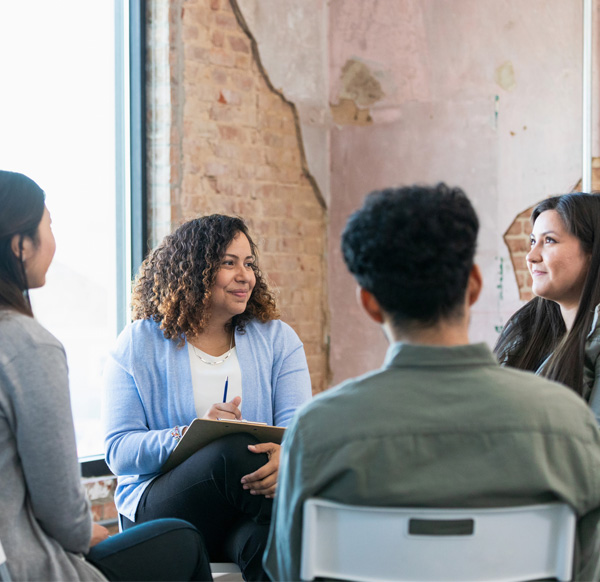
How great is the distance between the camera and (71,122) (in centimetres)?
318

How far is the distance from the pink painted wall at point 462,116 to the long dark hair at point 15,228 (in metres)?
2.53

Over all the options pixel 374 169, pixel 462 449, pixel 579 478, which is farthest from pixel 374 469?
pixel 374 169

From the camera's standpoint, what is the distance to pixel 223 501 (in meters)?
1.94

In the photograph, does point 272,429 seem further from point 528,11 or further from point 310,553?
point 528,11

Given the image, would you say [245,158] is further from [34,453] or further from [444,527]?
[444,527]

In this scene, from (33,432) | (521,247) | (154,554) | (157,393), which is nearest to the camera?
(33,432)

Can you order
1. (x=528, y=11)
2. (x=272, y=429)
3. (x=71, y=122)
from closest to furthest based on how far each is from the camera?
(x=272, y=429) → (x=71, y=122) → (x=528, y=11)

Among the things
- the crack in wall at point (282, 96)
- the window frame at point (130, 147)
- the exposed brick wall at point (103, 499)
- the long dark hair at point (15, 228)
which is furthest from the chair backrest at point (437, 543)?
the crack in wall at point (282, 96)

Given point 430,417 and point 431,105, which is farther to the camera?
point 431,105

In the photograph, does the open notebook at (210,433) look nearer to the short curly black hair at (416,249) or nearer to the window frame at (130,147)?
the short curly black hair at (416,249)

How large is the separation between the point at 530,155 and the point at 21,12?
7.45 ft

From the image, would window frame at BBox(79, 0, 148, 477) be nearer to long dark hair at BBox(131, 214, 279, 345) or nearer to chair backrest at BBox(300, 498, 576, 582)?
long dark hair at BBox(131, 214, 279, 345)

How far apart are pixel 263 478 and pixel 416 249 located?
970 millimetres

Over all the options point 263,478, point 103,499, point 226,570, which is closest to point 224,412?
point 263,478
